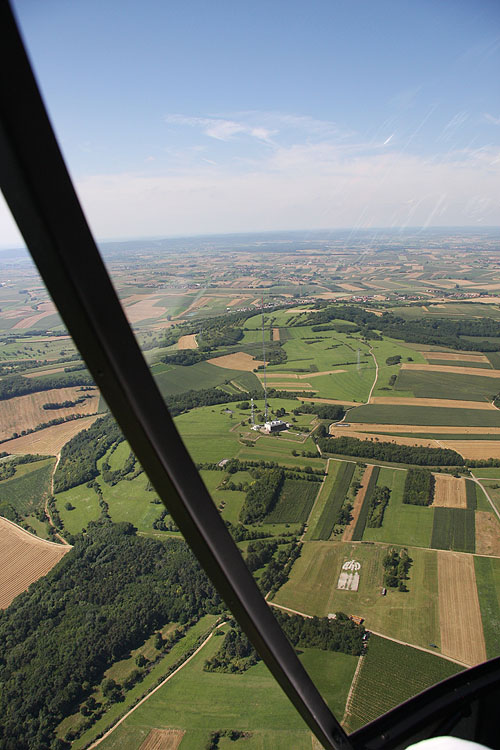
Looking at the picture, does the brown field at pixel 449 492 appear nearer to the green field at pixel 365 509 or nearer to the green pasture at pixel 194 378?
the green field at pixel 365 509

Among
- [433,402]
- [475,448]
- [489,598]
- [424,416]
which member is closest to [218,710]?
[489,598]

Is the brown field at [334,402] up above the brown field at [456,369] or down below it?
above

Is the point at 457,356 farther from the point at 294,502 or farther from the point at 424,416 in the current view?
the point at 294,502

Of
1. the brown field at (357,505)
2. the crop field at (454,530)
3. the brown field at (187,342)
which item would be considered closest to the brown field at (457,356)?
the brown field at (357,505)

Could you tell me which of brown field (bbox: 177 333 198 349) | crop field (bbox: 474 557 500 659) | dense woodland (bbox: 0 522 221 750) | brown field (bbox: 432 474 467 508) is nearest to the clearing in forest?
brown field (bbox: 177 333 198 349)

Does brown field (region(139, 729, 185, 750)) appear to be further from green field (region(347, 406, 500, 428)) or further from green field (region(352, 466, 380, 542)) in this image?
green field (region(347, 406, 500, 428))
